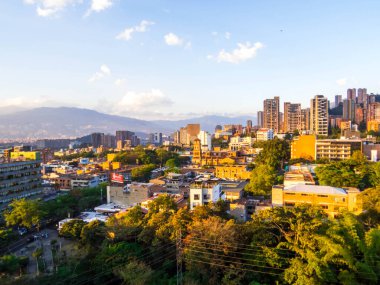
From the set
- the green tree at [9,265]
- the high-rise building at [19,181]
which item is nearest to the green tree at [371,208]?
the green tree at [9,265]

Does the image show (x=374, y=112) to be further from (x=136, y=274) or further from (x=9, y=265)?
(x=9, y=265)

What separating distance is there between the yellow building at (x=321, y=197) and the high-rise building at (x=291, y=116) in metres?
50.1

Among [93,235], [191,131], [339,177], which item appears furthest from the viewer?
[191,131]

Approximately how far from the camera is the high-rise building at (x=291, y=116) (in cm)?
6425

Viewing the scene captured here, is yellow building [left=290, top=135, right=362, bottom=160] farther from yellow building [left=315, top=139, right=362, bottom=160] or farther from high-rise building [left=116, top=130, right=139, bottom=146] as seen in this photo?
high-rise building [left=116, top=130, right=139, bottom=146]

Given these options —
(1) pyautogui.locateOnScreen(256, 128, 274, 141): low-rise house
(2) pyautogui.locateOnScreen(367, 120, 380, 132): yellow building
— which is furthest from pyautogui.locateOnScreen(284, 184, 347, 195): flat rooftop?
(1) pyautogui.locateOnScreen(256, 128, 274, 141): low-rise house

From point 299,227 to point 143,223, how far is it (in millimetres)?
7187

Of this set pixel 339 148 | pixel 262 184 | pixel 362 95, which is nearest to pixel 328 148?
pixel 339 148

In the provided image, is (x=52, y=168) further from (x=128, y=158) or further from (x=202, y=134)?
(x=202, y=134)

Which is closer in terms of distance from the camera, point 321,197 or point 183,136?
point 321,197

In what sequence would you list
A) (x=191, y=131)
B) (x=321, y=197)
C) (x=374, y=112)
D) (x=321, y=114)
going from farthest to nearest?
(x=191, y=131), (x=374, y=112), (x=321, y=114), (x=321, y=197)

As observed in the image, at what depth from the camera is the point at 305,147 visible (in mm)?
36156

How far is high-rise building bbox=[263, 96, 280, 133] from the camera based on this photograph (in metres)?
69.5

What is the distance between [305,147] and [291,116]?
30571 millimetres
